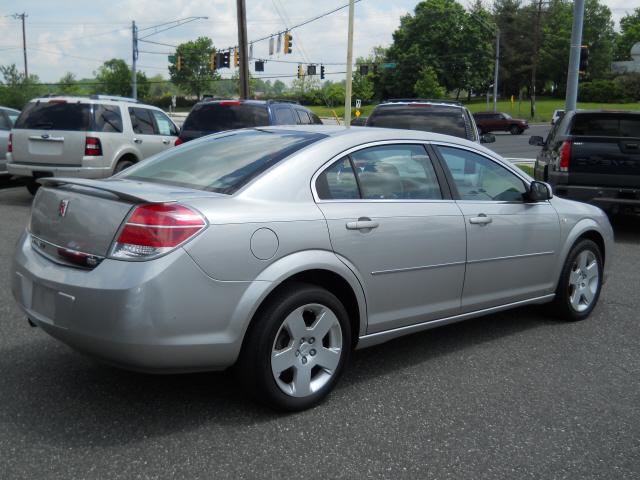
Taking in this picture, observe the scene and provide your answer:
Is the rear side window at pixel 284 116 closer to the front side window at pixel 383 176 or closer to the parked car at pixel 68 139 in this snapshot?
the parked car at pixel 68 139

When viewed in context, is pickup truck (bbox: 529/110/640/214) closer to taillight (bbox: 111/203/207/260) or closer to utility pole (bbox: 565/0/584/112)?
utility pole (bbox: 565/0/584/112)

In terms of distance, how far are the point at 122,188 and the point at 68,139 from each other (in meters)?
8.08

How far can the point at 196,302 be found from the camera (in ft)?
11.0

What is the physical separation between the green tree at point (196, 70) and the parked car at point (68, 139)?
12827cm

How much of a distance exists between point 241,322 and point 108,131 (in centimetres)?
890

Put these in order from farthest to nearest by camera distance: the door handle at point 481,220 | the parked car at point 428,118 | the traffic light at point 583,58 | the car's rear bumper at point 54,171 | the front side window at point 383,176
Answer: the traffic light at point 583,58 → the car's rear bumper at point 54,171 → the parked car at point 428,118 → the door handle at point 481,220 → the front side window at point 383,176

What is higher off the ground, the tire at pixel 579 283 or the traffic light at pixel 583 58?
the traffic light at pixel 583 58

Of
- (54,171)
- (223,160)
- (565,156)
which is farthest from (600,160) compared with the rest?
(54,171)

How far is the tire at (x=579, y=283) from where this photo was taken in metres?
5.55

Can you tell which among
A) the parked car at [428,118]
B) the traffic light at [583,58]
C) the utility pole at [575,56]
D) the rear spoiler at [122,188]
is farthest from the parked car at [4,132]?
the traffic light at [583,58]

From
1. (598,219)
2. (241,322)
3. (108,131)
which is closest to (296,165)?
(241,322)

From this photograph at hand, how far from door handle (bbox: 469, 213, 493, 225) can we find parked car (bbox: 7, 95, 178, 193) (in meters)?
8.01

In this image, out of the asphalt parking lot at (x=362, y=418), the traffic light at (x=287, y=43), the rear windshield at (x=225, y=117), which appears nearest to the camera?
the asphalt parking lot at (x=362, y=418)

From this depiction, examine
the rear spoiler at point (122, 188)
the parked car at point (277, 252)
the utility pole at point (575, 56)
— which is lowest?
the parked car at point (277, 252)
